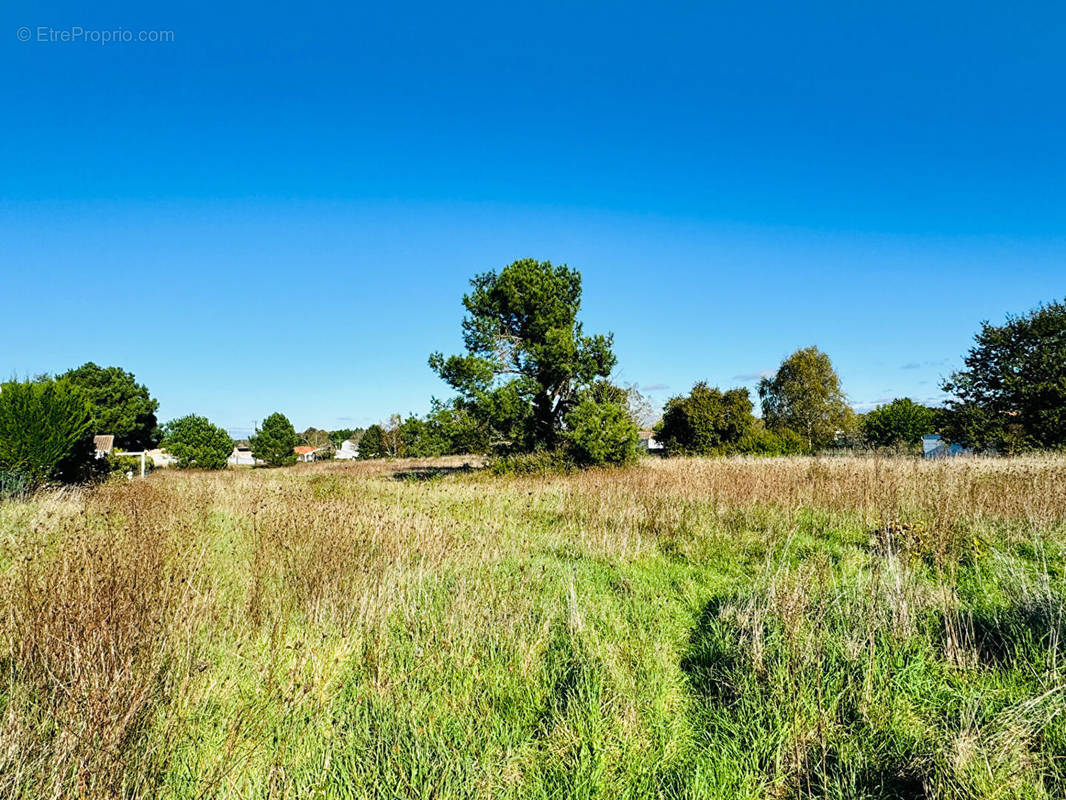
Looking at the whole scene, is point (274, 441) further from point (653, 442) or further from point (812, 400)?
→ point (812, 400)

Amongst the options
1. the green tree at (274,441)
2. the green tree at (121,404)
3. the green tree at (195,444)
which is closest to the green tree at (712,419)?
the green tree at (195,444)

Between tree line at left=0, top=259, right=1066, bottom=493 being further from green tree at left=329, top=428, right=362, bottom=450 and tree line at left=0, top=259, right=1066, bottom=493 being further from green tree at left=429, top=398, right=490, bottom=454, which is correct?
green tree at left=329, top=428, right=362, bottom=450

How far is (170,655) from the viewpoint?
3.03 metres

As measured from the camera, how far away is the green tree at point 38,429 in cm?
1082

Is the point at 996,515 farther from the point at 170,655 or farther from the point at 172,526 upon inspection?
the point at 172,526

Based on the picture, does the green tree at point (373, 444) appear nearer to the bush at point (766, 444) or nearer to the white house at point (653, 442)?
the white house at point (653, 442)

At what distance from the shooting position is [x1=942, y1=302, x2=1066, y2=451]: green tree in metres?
19.2

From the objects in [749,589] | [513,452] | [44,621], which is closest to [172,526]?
[44,621]

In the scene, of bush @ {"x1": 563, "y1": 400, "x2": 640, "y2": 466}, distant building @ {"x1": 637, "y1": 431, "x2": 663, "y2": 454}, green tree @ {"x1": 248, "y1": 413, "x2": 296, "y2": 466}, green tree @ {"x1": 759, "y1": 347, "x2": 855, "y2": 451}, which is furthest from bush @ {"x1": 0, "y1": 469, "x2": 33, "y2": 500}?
green tree @ {"x1": 248, "y1": 413, "x2": 296, "y2": 466}

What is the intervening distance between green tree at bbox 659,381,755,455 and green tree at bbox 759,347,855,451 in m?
9.39

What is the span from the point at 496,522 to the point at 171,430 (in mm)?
43558

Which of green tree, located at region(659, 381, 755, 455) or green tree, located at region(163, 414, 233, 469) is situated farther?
green tree, located at region(163, 414, 233, 469)

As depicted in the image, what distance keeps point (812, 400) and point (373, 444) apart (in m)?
42.1

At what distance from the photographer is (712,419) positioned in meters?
26.8
